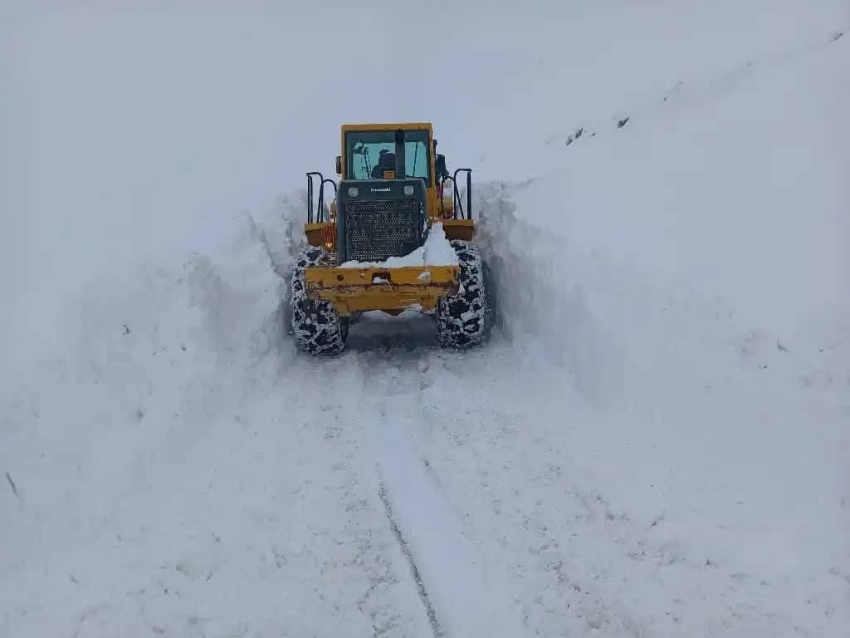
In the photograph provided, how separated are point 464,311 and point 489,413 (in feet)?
5.89

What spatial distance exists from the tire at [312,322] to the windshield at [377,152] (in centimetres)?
181

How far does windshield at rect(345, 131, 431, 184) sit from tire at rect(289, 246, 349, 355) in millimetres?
1807

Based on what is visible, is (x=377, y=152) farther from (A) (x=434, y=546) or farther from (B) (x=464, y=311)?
(A) (x=434, y=546)

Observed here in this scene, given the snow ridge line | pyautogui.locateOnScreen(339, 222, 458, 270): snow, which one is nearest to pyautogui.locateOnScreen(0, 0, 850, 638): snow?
the snow ridge line

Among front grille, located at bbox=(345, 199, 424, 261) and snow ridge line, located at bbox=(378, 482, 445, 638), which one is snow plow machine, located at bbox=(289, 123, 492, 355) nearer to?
front grille, located at bbox=(345, 199, 424, 261)

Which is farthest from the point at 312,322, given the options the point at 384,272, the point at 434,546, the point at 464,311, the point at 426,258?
the point at 434,546

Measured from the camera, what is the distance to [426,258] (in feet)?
25.1

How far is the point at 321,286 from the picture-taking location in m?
7.38

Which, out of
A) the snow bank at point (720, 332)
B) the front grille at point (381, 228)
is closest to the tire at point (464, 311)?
the snow bank at point (720, 332)

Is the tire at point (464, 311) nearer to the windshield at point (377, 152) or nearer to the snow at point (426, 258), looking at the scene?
the snow at point (426, 258)

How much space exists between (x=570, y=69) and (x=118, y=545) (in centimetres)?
2847

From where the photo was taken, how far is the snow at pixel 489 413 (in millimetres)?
3793

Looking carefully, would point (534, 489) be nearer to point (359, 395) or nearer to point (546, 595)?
point (546, 595)

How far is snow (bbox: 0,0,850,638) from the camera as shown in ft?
12.4
